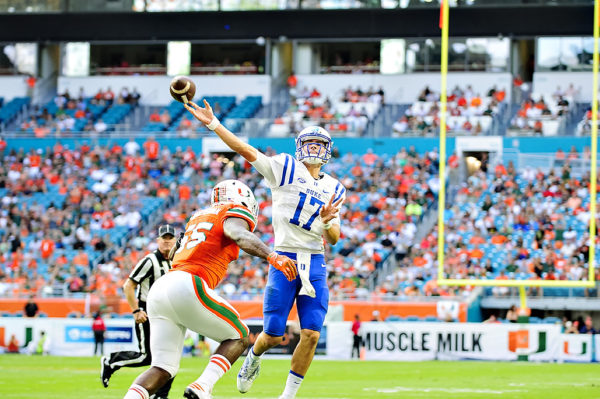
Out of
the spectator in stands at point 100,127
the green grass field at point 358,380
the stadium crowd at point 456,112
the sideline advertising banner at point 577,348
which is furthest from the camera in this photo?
the spectator in stands at point 100,127

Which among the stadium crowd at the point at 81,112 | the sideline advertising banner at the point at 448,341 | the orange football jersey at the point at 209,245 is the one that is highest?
the stadium crowd at the point at 81,112

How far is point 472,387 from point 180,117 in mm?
27207

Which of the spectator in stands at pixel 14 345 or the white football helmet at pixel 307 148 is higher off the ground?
the white football helmet at pixel 307 148

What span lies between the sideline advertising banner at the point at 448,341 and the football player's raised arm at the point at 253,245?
14.9m

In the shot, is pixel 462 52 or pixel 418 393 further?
pixel 462 52

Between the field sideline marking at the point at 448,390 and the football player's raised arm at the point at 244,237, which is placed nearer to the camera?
the football player's raised arm at the point at 244,237

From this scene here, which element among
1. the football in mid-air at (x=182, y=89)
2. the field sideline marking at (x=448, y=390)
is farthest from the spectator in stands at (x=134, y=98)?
the football in mid-air at (x=182, y=89)

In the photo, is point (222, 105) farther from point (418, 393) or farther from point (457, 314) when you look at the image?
point (418, 393)

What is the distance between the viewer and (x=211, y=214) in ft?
25.2

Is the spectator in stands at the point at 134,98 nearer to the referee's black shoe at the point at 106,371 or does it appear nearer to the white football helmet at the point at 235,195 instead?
the referee's black shoe at the point at 106,371

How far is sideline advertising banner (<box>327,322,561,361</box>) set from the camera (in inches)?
839

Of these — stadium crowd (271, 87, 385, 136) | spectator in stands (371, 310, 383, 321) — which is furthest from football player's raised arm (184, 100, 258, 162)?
stadium crowd (271, 87, 385, 136)

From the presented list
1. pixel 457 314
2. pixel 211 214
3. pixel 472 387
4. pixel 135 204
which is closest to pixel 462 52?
pixel 135 204

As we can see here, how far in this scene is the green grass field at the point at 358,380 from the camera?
11.8 m
